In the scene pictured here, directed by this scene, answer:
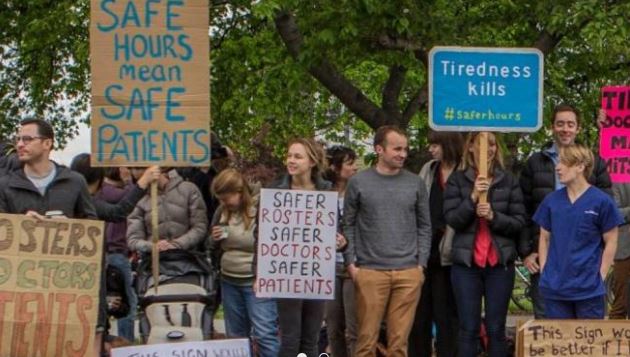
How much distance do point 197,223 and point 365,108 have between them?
6688 millimetres

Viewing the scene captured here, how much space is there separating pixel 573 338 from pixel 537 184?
1.43 metres

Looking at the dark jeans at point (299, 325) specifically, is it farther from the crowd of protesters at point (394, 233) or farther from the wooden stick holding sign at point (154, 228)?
the wooden stick holding sign at point (154, 228)

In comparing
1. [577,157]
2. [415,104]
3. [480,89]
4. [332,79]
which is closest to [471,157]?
[480,89]

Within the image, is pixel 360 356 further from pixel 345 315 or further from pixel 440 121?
pixel 440 121

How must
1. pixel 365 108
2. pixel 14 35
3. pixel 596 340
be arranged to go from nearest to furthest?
pixel 596 340
pixel 365 108
pixel 14 35

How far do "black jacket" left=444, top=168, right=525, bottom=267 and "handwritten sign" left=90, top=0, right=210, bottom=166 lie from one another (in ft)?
5.80

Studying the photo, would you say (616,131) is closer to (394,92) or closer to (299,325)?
(299,325)

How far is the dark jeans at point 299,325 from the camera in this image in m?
10.2

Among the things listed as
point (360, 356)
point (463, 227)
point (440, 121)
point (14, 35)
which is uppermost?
point (14, 35)

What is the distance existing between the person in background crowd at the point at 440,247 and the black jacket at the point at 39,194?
266cm

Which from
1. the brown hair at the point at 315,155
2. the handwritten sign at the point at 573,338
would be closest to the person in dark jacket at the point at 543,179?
the handwritten sign at the point at 573,338

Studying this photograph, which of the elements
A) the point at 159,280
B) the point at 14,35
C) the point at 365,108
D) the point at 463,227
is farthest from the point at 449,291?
the point at 14,35

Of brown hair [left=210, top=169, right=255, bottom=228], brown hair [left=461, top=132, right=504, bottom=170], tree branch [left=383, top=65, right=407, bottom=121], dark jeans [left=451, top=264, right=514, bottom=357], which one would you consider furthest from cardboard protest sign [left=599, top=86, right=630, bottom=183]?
tree branch [left=383, top=65, right=407, bottom=121]

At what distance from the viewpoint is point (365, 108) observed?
1683 centimetres
